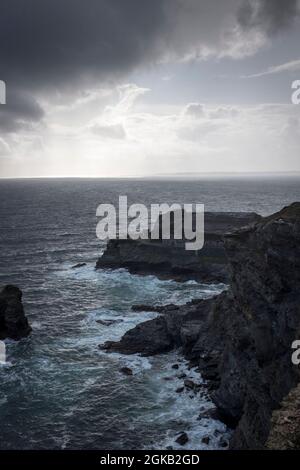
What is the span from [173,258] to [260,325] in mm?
50544

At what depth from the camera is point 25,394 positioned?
3738 centimetres

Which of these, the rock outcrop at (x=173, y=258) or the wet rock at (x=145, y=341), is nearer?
the wet rock at (x=145, y=341)

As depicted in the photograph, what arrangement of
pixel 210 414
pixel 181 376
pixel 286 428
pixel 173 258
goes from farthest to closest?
1. pixel 173 258
2. pixel 181 376
3. pixel 210 414
4. pixel 286 428

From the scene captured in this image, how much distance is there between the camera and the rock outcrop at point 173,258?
244 ft

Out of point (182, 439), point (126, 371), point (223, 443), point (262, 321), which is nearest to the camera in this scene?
point (262, 321)

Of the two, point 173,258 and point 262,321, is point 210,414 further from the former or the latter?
point 173,258

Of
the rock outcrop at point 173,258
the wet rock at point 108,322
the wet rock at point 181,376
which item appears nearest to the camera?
the wet rock at point 181,376

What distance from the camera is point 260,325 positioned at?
1083 inches

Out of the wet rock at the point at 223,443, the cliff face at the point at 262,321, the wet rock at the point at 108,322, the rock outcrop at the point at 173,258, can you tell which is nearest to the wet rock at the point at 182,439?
the wet rock at the point at 223,443

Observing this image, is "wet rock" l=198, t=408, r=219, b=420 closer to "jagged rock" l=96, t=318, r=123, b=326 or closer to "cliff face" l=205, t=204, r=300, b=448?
"cliff face" l=205, t=204, r=300, b=448

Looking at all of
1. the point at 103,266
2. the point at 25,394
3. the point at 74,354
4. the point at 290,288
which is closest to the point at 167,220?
the point at 103,266

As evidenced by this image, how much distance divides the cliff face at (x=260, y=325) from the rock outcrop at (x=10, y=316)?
83.9 feet

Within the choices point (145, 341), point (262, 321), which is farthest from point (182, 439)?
point (145, 341)

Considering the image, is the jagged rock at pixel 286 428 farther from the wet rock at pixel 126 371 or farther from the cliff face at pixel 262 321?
the wet rock at pixel 126 371
